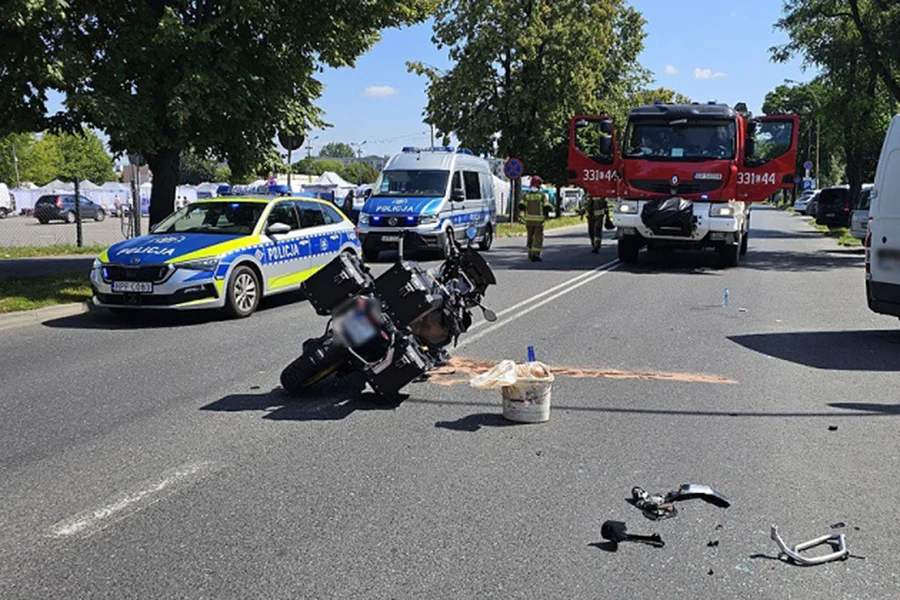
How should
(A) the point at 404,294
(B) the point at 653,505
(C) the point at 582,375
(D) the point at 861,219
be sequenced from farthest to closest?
(D) the point at 861,219 < (C) the point at 582,375 < (A) the point at 404,294 < (B) the point at 653,505

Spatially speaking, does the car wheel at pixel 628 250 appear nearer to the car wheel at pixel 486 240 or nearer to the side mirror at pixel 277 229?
the car wheel at pixel 486 240

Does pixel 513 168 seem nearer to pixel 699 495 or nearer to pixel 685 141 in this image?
pixel 685 141

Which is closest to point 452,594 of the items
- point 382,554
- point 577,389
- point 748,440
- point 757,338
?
point 382,554

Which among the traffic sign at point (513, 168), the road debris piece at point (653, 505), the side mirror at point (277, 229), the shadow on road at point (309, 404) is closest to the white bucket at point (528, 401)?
the shadow on road at point (309, 404)

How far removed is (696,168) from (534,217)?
3.82 meters

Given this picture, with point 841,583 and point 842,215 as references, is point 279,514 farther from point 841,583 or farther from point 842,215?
point 842,215

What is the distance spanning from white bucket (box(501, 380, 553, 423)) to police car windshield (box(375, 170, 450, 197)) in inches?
575

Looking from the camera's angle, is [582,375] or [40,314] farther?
[40,314]

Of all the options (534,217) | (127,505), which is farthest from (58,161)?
(127,505)

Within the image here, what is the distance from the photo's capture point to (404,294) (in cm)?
660

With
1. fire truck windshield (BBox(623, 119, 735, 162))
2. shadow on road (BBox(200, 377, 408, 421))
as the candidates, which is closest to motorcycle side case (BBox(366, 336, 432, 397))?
shadow on road (BBox(200, 377, 408, 421))

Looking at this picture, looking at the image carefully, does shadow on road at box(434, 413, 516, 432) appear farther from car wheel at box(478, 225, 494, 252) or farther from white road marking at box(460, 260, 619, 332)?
car wheel at box(478, 225, 494, 252)

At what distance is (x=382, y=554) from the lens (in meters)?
3.80

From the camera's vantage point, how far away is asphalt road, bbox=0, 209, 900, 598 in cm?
363
